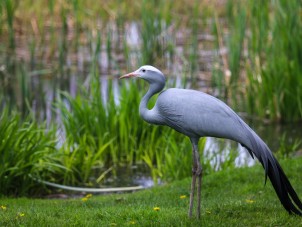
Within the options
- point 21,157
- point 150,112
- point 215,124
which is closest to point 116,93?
point 21,157

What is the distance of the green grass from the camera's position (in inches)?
202

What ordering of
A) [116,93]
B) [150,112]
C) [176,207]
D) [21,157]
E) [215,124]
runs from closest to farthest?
[215,124], [150,112], [176,207], [21,157], [116,93]

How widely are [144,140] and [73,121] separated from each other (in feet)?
2.91

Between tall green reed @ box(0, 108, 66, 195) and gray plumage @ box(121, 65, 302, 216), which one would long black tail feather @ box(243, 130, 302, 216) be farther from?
tall green reed @ box(0, 108, 66, 195)

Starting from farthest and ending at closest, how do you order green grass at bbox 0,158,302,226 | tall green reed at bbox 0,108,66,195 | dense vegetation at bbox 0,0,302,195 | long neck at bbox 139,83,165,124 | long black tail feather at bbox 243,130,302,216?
dense vegetation at bbox 0,0,302,195
tall green reed at bbox 0,108,66,195
long neck at bbox 139,83,165,124
green grass at bbox 0,158,302,226
long black tail feather at bbox 243,130,302,216

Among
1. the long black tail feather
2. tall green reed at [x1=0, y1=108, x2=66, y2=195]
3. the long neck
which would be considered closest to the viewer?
the long black tail feather

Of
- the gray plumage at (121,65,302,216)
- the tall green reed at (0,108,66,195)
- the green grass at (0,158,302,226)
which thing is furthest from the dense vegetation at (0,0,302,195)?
the gray plumage at (121,65,302,216)

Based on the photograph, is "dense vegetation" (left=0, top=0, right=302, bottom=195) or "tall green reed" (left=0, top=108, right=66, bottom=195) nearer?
"tall green reed" (left=0, top=108, right=66, bottom=195)

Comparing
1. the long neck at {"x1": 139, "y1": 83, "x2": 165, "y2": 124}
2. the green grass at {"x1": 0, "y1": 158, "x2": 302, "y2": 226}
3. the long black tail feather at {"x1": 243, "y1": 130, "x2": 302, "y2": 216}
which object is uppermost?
the long neck at {"x1": 139, "y1": 83, "x2": 165, "y2": 124}

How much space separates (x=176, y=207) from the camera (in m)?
6.11

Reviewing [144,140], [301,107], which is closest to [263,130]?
[301,107]

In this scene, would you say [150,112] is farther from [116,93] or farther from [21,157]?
[116,93]

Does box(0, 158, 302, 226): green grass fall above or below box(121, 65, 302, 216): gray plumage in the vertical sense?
below

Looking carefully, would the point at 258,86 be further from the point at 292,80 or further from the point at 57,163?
the point at 57,163
